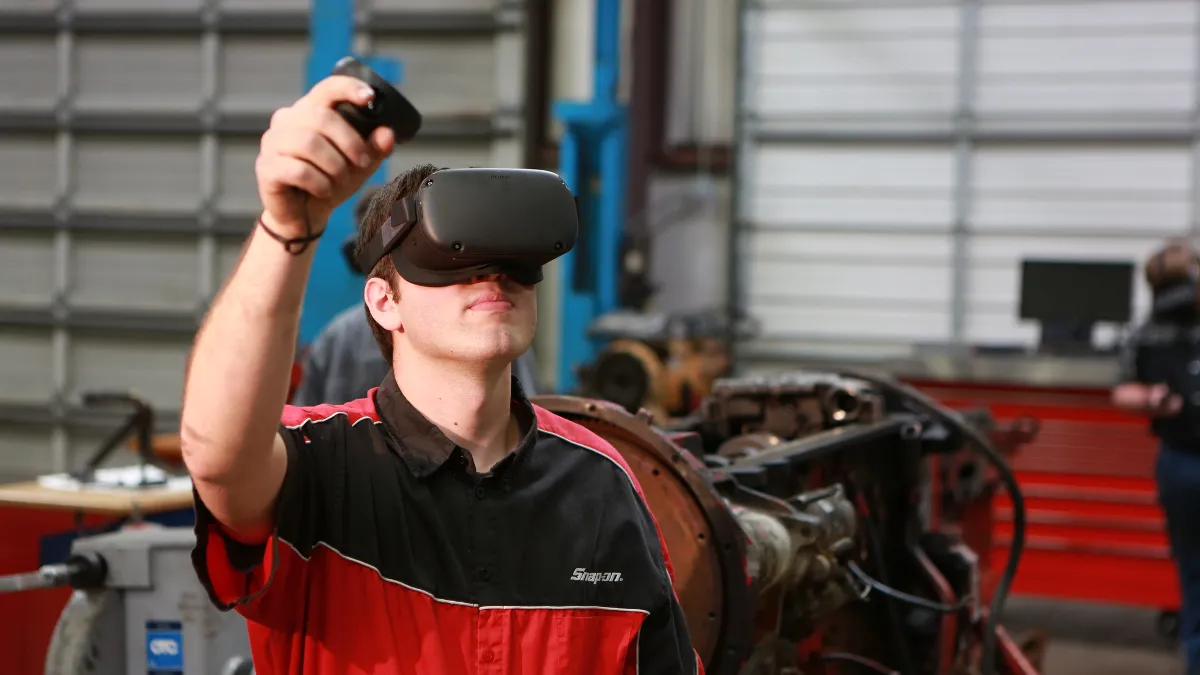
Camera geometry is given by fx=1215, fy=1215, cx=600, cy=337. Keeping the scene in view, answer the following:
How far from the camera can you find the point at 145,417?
351 centimetres

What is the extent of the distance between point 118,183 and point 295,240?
7.42 meters

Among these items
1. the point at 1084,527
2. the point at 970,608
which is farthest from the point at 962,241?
the point at 970,608

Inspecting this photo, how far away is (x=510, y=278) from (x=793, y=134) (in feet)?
25.9

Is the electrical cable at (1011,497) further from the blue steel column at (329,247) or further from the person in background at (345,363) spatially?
the blue steel column at (329,247)

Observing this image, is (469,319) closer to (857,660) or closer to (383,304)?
(383,304)

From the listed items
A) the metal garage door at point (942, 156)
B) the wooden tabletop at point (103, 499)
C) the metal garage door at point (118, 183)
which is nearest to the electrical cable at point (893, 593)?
the wooden tabletop at point (103, 499)

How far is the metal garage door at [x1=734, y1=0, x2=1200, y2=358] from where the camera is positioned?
27.0 feet

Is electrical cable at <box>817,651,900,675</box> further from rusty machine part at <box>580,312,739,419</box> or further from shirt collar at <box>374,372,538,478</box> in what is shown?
rusty machine part at <box>580,312,739,419</box>

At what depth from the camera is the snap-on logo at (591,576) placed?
1.30 metres

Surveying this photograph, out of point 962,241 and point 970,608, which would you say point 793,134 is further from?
point 970,608

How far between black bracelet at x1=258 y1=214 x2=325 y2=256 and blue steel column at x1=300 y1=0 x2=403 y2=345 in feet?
14.5

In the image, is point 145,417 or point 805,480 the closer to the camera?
point 805,480

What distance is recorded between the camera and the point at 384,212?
1324 millimetres

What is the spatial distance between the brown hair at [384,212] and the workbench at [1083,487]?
4.87 metres
